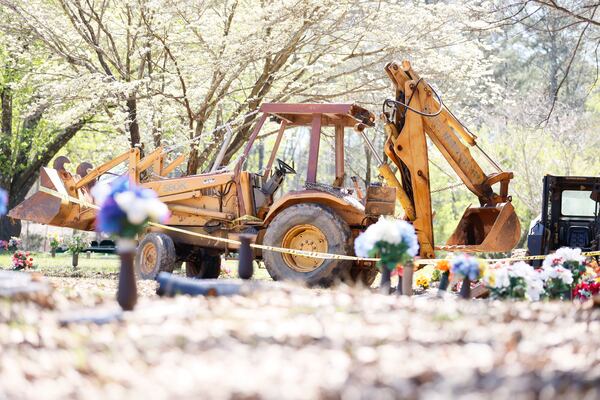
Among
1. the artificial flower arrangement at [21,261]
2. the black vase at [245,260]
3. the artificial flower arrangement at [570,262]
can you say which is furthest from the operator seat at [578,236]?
the artificial flower arrangement at [21,261]

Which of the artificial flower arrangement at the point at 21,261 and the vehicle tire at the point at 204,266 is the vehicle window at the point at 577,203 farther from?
the artificial flower arrangement at the point at 21,261

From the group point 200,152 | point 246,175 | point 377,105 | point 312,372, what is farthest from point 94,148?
point 312,372

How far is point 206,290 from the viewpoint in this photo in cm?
730

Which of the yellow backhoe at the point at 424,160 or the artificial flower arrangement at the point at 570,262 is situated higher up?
the yellow backhoe at the point at 424,160

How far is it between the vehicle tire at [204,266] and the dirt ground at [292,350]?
10.2m

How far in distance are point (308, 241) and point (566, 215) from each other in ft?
14.5

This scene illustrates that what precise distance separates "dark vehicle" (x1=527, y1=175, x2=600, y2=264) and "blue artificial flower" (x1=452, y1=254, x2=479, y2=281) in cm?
762

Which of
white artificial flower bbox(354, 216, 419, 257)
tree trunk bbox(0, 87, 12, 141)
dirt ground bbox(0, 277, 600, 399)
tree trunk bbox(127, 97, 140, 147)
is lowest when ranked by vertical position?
dirt ground bbox(0, 277, 600, 399)

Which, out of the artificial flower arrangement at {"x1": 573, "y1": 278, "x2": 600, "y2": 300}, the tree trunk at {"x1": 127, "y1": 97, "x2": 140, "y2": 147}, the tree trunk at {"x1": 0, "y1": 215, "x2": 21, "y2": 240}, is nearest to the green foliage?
the artificial flower arrangement at {"x1": 573, "y1": 278, "x2": 600, "y2": 300}

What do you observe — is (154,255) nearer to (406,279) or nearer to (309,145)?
(309,145)

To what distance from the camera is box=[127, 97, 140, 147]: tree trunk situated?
22938 mm

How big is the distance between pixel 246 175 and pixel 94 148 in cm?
2072

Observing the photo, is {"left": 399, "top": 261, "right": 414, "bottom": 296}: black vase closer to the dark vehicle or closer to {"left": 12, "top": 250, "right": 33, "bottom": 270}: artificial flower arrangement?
the dark vehicle

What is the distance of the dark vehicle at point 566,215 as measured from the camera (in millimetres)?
16250
